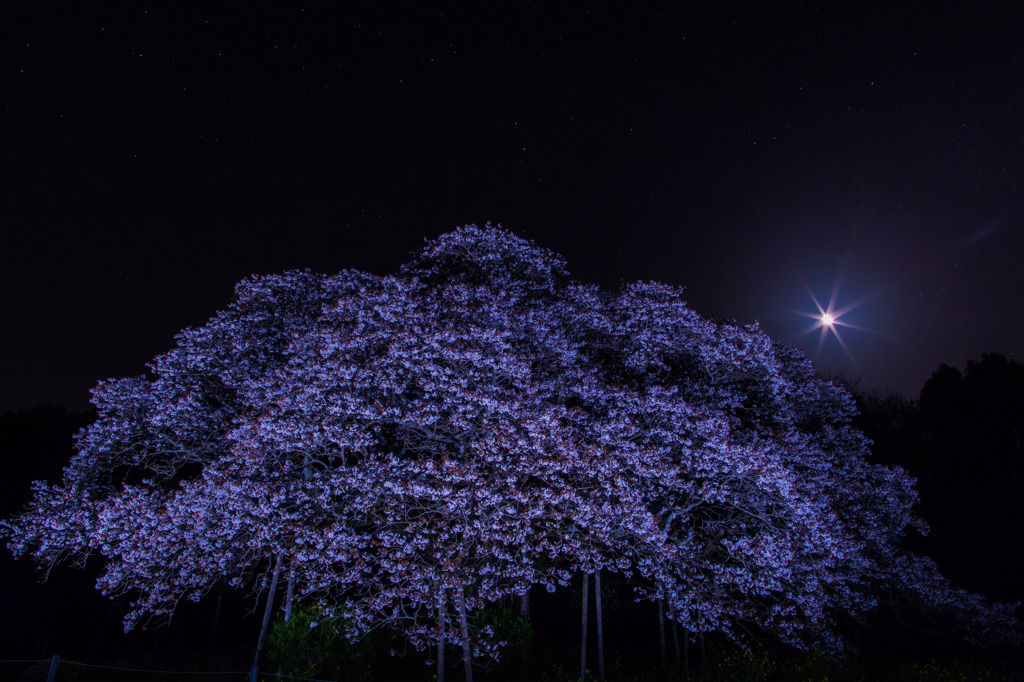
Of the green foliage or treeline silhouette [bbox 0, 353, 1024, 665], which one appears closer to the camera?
the green foliage

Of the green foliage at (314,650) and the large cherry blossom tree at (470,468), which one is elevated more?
the large cherry blossom tree at (470,468)

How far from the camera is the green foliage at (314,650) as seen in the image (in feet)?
44.5

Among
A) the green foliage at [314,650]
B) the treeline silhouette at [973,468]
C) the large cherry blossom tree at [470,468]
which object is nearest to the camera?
the large cherry blossom tree at [470,468]

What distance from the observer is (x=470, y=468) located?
1273 centimetres

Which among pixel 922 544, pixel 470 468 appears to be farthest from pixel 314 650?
pixel 922 544

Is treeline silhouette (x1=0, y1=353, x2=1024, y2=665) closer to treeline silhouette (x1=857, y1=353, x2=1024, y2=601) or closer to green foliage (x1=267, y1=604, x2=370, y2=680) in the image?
treeline silhouette (x1=857, y1=353, x2=1024, y2=601)

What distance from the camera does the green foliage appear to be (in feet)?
44.5

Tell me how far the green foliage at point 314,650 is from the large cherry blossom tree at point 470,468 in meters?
0.77

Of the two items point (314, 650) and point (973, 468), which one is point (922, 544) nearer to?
point (973, 468)

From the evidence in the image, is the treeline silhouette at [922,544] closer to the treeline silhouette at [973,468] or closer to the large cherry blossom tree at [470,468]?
the treeline silhouette at [973,468]

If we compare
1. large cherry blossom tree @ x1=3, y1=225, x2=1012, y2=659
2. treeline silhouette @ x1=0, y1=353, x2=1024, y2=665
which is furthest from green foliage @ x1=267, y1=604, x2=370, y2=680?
treeline silhouette @ x1=0, y1=353, x2=1024, y2=665

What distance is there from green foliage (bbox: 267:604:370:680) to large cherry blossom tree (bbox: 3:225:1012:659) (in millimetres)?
771

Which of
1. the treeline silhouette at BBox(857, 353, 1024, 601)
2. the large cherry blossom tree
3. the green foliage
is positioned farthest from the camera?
the treeline silhouette at BBox(857, 353, 1024, 601)

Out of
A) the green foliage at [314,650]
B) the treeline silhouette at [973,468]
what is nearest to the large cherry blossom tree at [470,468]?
the green foliage at [314,650]
